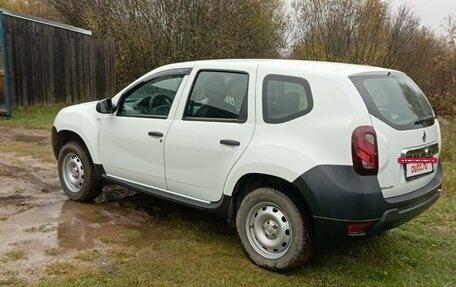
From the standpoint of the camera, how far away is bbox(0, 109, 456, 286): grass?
3.45 meters

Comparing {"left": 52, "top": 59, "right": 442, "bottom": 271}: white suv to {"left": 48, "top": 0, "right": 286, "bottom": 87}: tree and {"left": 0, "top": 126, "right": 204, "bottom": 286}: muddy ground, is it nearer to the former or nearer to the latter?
{"left": 0, "top": 126, "right": 204, "bottom": 286}: muddy ground

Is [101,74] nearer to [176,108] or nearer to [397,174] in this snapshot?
[176,108]

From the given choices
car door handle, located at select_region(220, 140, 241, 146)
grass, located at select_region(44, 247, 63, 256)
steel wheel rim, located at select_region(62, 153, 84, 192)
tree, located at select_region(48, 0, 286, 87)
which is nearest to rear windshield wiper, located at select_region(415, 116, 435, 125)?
car door handle, located at select_region(220, 140, 241, 146)

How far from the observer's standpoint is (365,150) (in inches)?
123

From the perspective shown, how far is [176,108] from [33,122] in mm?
8261

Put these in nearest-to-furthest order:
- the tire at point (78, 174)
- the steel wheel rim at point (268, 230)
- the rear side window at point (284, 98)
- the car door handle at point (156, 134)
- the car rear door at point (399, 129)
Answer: the car rear door at point (399, 129) → the rear side window at point (284, 98) → the steel wheel rim at point (268, 230) → the car door handle at point (156, 134) → the tire at point (78, 174)

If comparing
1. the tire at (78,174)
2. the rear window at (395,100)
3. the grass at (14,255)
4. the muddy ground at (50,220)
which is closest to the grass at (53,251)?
the muddy ground at (50,220)

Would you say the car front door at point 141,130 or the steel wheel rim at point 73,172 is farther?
the steel wheel rim at point 73,172

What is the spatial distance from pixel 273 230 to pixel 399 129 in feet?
4.07

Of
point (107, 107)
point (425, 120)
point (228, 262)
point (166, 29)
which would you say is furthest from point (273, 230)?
point (166, 29)

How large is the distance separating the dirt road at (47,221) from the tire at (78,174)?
0.13 metres

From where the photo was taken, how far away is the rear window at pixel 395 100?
3.30m

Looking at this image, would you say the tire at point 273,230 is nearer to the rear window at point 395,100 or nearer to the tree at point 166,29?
the rear window at point 395,100

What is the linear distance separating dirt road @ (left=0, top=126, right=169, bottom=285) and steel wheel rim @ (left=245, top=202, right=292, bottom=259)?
1.13 m
